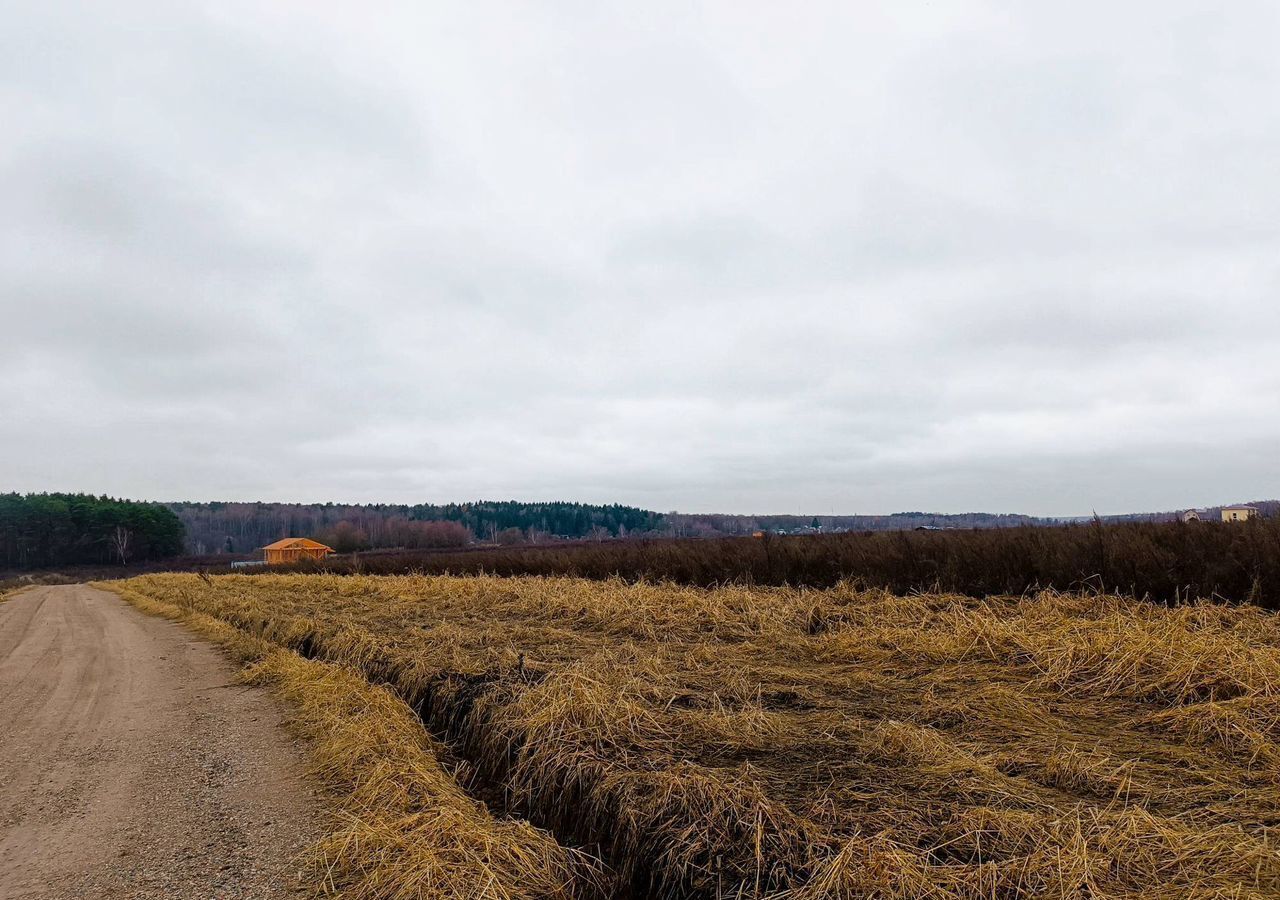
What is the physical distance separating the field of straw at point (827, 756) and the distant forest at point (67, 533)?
101 meters

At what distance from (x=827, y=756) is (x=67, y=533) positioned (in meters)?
111

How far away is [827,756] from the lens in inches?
170

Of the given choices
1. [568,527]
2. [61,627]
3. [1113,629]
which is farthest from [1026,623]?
[568,527]

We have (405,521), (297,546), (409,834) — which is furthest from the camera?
(405,521)

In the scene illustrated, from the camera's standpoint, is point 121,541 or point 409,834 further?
point 121,541

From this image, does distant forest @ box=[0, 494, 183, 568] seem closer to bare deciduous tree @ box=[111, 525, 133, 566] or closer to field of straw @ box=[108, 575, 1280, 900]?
bare deciduous tree @ box=[111, 525, 133, 566]

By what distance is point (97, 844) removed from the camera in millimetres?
4129

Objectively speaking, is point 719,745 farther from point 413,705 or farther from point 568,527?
point 568,527

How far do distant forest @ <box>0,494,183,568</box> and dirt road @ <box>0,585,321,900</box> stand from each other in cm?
9778

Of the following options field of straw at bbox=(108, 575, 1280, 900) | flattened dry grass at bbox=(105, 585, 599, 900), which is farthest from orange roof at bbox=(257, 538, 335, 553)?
flattened dry grass at bbox=(105, 585, 599, 900)

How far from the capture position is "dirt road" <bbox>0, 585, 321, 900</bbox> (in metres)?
3.74

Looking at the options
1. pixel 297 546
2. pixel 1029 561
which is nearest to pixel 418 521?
pixel 297 546

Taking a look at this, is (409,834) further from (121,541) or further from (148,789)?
(121,541)

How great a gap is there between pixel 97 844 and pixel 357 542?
8094 centimetres
